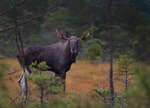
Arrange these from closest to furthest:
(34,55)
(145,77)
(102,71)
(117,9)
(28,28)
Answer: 1. (145,77)
2. (34,55)
3. (102,71)
4. (28,28)
5. (117,9)

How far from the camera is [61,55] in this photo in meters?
7.93

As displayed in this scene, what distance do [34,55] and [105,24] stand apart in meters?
16.8

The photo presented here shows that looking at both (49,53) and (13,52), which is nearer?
(49,53)

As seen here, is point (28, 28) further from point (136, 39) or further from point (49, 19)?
point (136, 39)

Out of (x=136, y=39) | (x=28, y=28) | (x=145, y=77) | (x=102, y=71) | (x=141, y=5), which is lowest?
(x=102, y=71)

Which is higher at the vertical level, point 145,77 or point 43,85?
point 145,77

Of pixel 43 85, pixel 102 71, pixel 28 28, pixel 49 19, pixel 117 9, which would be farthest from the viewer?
pixel 117 9

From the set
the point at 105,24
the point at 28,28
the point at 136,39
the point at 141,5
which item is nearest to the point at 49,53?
the point at 136,39

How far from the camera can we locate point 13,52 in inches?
778

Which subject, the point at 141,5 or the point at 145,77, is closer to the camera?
the point at 145,77

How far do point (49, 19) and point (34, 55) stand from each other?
398 inches

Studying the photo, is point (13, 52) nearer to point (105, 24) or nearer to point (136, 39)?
point (105, 24)

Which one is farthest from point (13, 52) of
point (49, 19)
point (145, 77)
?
point (145, 77)

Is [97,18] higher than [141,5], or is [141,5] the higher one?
[141,5]
